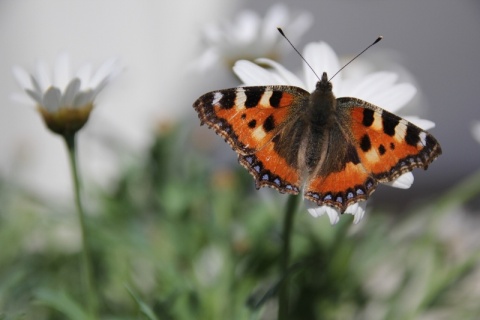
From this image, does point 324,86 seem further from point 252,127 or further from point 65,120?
point 65,120

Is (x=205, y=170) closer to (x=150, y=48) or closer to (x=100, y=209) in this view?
(x=100, y=209)

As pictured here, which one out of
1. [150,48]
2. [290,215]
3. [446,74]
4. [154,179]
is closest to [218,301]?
[290,215]

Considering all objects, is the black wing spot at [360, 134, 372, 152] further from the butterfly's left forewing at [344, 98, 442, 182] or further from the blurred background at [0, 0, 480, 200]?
the blurred background at [0, 0, 480, 200]

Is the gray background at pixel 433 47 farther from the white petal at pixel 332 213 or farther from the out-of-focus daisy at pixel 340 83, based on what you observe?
the white petal at pixel 332 213

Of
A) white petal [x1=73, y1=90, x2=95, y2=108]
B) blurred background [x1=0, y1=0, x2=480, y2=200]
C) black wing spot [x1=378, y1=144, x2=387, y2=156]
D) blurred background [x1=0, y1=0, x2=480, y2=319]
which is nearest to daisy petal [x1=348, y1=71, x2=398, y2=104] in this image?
black wing spot [x1=378, y1=144, x2=387, y2=156]

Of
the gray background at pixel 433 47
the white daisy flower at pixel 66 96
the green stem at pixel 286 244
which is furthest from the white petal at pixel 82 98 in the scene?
the gray background at pixel 433 47

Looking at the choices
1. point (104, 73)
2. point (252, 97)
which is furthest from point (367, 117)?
point (104, 73)
